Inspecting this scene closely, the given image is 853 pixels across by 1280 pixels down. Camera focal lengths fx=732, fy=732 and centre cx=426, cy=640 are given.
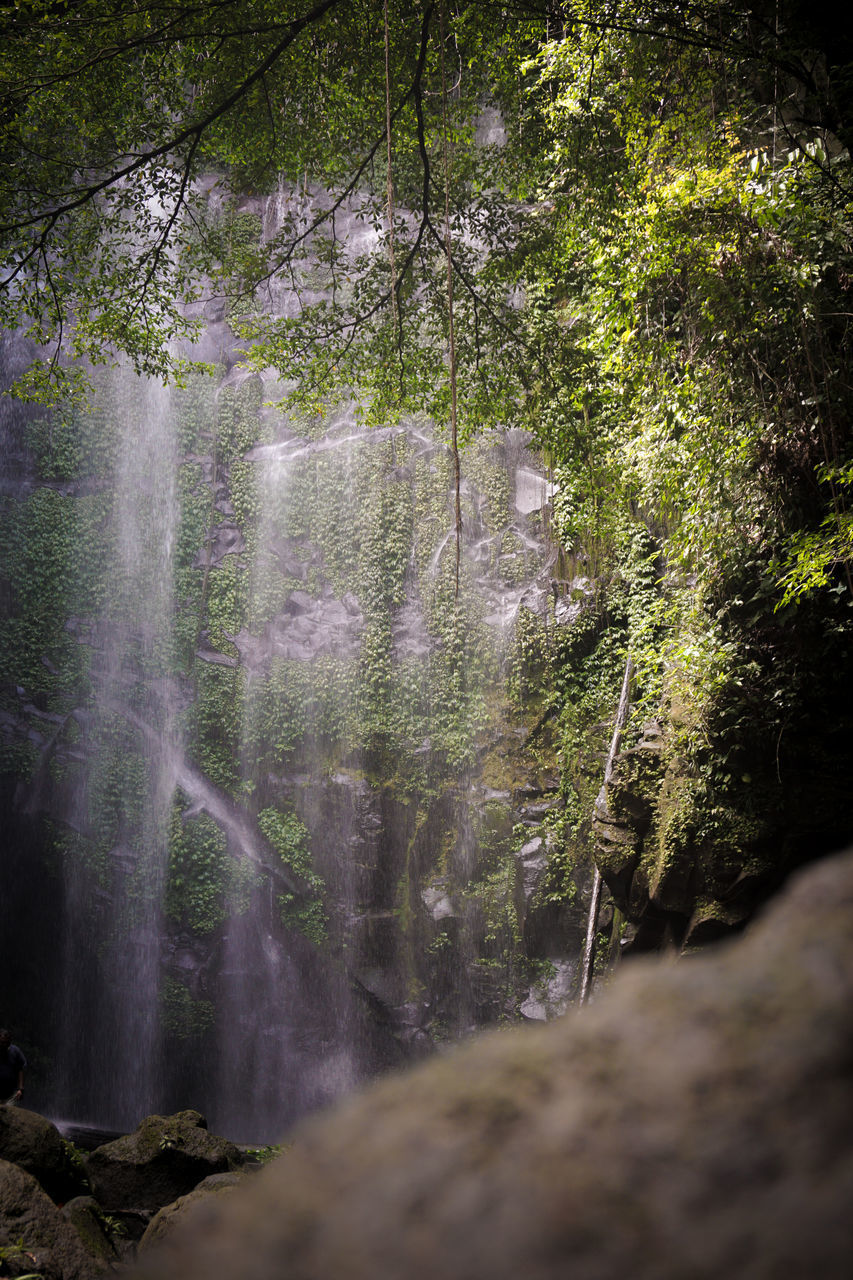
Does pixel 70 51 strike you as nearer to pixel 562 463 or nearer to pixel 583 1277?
pixel 562 463

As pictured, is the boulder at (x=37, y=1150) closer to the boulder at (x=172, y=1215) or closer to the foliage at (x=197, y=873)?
the boulder at (x=172, y=1215)

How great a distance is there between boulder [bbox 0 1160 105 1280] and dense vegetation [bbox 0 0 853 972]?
187 inches

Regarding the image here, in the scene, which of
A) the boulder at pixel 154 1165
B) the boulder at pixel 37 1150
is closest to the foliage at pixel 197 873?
the boulder at pixel 154 1165

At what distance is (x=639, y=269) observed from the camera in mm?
5047

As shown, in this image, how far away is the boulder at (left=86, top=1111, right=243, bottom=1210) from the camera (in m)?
→ 6.14

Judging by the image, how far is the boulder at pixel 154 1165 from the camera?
20.2 ft

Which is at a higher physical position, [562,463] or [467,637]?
[562,463]

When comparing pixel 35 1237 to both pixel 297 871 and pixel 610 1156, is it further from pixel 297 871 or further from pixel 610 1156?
pixel 297 871

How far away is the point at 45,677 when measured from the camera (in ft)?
42.9

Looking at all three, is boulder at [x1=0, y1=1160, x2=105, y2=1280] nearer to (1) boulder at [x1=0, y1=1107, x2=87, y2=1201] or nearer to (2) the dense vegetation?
(1) boulder at [x1=0, y1=1107, x2=87, y2=1201]

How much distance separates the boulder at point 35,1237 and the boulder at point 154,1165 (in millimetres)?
2718

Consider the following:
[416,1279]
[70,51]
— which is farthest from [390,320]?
[416,1279]

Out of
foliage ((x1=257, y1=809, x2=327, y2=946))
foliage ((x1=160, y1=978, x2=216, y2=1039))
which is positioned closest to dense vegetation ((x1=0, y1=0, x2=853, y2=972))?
foliage ((x1=257, y1=809, x2=327, y2=946))

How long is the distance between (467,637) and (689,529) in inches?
273
